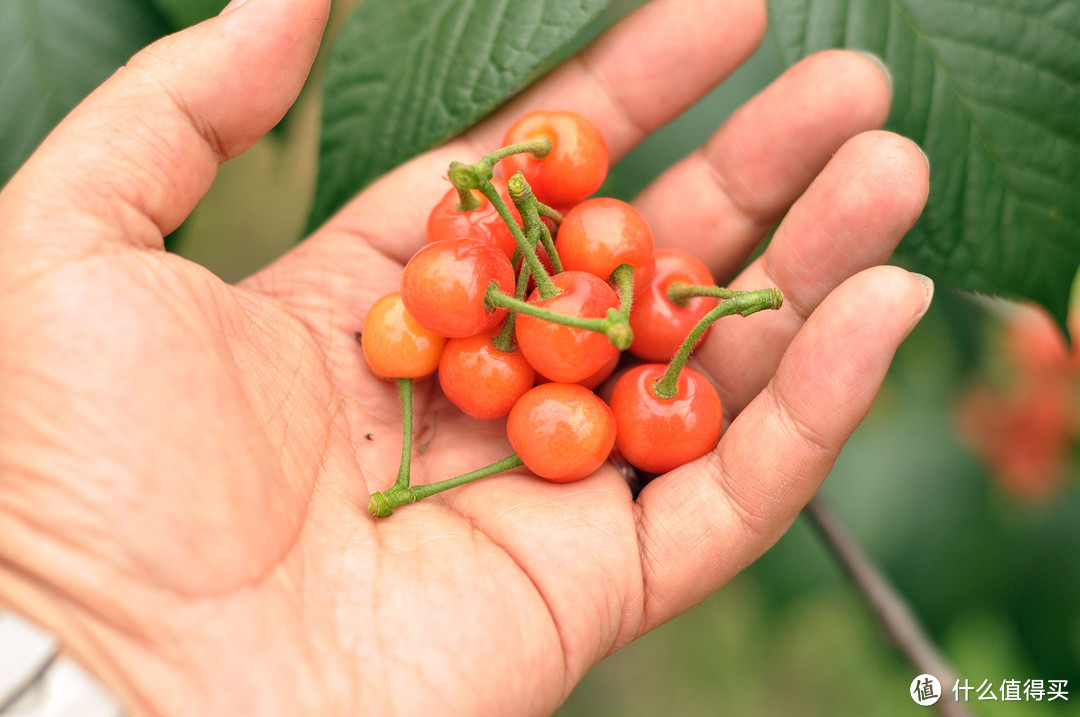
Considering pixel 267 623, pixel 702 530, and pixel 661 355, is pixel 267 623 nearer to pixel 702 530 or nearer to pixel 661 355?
pixel 702 530

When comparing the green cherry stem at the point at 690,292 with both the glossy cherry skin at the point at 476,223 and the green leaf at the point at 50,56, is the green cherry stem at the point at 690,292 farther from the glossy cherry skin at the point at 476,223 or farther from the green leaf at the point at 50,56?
the green leaf at the point at 50,56

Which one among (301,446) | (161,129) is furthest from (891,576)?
(161,129)

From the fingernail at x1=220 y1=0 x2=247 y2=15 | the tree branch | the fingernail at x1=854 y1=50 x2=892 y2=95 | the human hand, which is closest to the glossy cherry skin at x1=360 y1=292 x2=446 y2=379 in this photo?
the human hand

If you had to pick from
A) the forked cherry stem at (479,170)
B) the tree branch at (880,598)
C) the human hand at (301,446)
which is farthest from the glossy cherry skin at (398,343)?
the tree branch at (880,598)

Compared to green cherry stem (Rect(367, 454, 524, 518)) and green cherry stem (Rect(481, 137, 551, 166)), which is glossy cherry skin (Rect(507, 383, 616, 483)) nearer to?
green cherry stem (Rect(367, 454, 524, 518))

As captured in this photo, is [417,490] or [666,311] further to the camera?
[666,311]

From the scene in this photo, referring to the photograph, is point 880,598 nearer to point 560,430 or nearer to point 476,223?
point 560,430

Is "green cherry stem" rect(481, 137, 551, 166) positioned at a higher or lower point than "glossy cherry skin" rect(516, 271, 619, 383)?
higher
